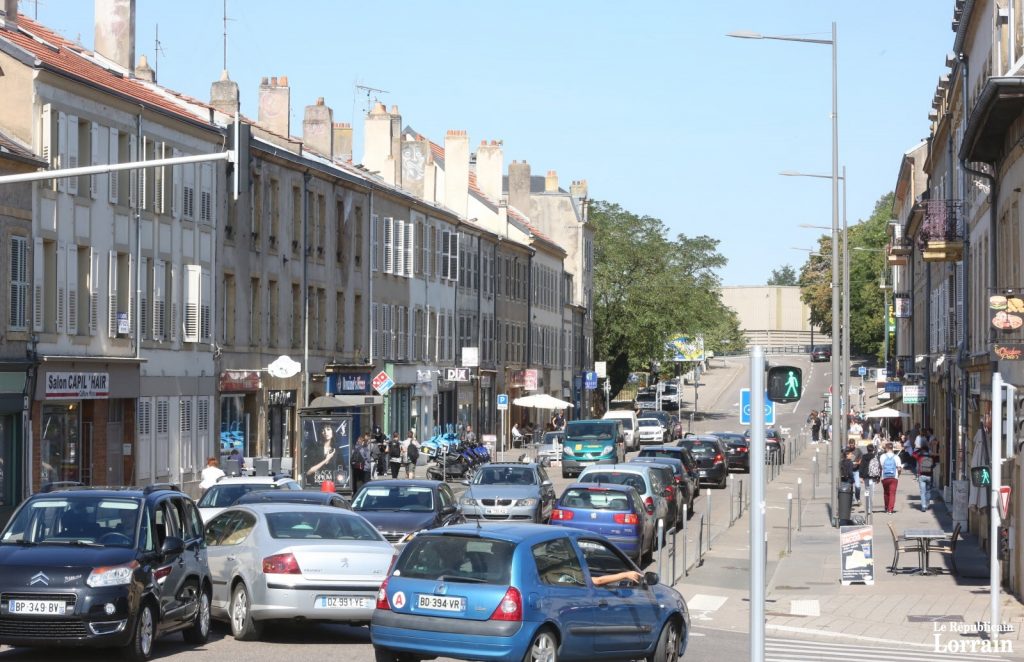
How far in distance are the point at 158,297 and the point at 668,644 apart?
26.8m

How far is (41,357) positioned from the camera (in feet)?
111

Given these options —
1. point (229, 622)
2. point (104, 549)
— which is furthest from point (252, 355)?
point (104, 549)

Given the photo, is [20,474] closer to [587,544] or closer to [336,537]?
[336,537]

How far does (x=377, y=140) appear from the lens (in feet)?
225

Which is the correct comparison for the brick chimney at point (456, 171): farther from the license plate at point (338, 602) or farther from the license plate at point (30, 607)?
the license plate at point (30, 607)

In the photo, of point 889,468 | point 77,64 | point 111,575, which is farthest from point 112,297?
point 111,575

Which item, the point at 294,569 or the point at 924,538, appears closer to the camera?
the point at 294,569

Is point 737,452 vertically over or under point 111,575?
under

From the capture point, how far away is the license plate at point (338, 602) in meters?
17.1

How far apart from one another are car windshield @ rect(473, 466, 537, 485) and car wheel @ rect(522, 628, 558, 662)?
19.1 metres

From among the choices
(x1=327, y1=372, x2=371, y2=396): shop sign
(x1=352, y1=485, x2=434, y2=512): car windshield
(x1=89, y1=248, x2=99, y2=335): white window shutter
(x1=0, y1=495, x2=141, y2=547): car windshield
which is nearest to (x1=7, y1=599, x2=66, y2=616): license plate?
(x1=0, y1=495, x2=141, y2=547): car windshield

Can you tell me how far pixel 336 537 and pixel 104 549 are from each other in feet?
10.5

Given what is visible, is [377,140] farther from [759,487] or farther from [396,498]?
[759,487]

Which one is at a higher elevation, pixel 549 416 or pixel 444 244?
pixel 444 244
